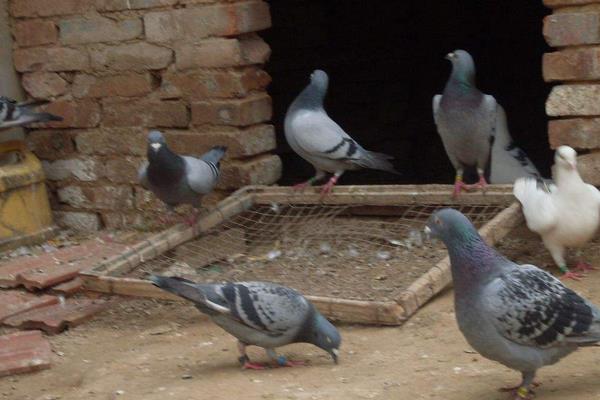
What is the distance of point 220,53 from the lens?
19.7 feet

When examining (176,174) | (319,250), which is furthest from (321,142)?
(176,174)

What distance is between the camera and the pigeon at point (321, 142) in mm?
5943

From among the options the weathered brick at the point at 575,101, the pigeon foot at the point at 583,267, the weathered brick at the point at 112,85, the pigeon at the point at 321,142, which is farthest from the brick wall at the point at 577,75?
the weathered brick at the point at 112,85

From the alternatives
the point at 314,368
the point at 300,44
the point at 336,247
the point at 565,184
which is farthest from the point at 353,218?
the point at 300,44

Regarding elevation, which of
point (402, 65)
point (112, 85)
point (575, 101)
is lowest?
point (402, 65)

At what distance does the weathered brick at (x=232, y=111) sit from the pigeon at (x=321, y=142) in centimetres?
19

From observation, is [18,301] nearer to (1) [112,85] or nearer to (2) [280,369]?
(1) [112,85]

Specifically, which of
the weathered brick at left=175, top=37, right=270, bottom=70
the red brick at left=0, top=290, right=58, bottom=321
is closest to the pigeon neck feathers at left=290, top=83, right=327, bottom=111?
the weathered brick at left=175, top=37, right=270, bottom=70

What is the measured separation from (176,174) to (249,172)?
61cm

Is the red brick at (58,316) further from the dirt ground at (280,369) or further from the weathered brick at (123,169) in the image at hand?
the weathered brick at (123,169)

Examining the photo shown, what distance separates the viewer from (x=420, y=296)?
4648 mm

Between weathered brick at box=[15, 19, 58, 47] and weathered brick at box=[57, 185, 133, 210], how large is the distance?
0.96 m

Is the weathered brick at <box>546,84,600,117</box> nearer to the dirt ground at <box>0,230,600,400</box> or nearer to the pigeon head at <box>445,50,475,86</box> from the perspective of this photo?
the pigeon head at <box>445,50,475,86</box>

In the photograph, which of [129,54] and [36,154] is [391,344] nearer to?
[129,54]
